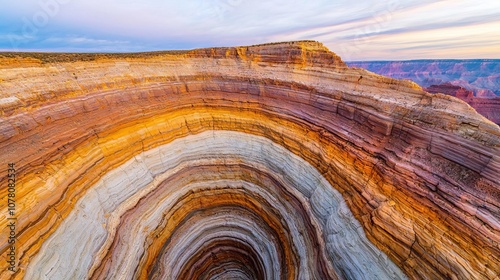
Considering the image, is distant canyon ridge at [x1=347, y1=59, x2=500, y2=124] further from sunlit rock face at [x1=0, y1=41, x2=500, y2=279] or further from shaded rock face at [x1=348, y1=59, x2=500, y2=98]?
sunlit rock face at [x1=0, y1=41, x2=500, y2=279]

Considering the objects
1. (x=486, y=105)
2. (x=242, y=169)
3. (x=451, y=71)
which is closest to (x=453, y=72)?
(x=451, y=71)

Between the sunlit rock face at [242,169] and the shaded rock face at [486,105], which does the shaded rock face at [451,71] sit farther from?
the sunlit rock face at [242,169]

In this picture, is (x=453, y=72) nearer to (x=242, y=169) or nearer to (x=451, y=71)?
(x=451, y=71)

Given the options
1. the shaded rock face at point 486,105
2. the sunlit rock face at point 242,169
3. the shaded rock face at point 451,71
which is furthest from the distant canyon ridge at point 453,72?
the sunlit rock face at point 242,169

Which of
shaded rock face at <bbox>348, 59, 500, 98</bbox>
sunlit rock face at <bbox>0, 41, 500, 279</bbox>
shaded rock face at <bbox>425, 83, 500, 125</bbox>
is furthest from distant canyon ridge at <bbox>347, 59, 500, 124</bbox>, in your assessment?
sunlit rock face at <bbox>0, 41, 500, 279</bbox>

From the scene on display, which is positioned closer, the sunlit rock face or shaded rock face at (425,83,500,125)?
the sunlit rock face

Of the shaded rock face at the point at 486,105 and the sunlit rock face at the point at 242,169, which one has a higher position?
the sunlit rock face at the point at 242,169

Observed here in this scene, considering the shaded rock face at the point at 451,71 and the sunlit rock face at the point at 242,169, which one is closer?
the sunlit rock face at the point at 242,169

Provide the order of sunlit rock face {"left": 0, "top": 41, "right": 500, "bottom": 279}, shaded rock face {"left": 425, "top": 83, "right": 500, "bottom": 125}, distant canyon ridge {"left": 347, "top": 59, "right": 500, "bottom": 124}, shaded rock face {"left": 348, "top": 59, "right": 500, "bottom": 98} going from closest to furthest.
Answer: sunlit rock face {"left": 0, "top": 41, "right": 500, "bottom": 279}, shaded rock face {"left": 425, "top": 83, "right": 500, "bottom": 125}, distant canyon ridge {"left": 347, "top": 59, "right": 500, "bottom": 124}, shaded rock face {"left": 348, "top": 59, "right": 500, "bottom": 98}
